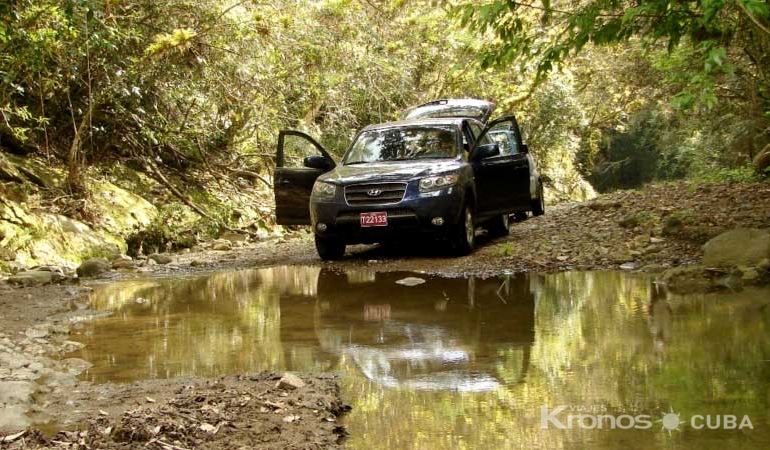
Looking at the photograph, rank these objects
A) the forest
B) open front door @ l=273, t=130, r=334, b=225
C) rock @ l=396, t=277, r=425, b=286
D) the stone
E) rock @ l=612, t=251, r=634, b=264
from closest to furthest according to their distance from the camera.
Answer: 1. rock @ l=396, t=277, r=425, b=286
2. the forest
3. rock @ l=612, t=251, r=634, b=264
4. the stone
5. open front door @ l=273, t=130, r=334, b=225

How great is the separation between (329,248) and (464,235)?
5.91ft

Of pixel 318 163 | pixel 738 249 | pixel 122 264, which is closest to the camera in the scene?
pixel 738 249

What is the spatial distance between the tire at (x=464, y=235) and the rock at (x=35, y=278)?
14.9 feet

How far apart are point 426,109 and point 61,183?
669 centimetres

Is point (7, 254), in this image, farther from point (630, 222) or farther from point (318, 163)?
point (630, 222)

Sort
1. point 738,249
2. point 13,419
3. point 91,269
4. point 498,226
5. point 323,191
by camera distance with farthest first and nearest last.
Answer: point 498,226
point 91,269
point 323,191
point 738,249
point 13,419

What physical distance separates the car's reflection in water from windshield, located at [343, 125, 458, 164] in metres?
2.35

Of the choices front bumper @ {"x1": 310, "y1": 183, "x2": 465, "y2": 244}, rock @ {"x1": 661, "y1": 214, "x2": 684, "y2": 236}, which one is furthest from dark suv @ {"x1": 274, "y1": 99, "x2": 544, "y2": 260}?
rock @ {"x1": 661, "y1": 214, "x2": 684, "y2": 236}

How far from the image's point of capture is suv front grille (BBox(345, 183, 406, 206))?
33.6ft

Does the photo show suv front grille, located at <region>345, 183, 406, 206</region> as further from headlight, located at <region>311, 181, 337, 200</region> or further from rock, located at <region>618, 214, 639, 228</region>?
rock, located at <region>618, 214, 639, 228</region>

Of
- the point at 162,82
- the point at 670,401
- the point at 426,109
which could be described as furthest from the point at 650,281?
the point at 162,82

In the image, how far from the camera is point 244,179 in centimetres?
1906

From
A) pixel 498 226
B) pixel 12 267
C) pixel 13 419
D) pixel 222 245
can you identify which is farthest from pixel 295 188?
pixel 13 419

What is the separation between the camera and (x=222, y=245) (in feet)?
47.8
